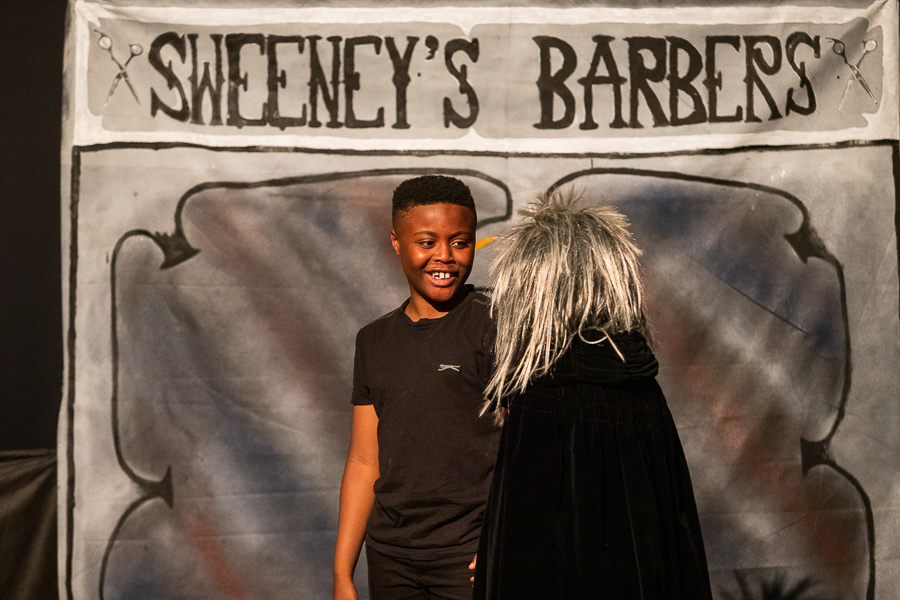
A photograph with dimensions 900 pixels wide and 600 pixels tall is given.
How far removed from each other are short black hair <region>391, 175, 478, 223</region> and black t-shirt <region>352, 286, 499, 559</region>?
9.3 inches

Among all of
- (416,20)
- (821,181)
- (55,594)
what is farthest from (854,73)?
(55,594)

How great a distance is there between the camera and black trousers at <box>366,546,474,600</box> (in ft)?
4.70

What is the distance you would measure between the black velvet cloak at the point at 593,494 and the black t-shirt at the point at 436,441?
20 centimetres

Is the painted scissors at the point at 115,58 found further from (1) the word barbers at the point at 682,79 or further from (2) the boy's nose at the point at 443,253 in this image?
(2) the boy's nose at the point at 443,253

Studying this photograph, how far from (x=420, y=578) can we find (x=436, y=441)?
0.89 feet

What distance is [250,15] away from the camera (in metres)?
2.34

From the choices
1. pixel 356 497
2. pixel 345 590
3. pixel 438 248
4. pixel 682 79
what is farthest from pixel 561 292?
pixel 682 79

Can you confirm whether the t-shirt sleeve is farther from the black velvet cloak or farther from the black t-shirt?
the black velvet cloak

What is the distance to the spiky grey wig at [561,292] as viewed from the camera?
1.23 metres

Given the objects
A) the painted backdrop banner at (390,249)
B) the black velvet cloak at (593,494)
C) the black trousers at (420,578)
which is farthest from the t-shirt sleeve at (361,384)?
the painted backdrop banner at (390,249)

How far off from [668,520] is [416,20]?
1.78m

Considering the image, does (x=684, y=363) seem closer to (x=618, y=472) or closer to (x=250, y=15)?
(x=618, y=472)

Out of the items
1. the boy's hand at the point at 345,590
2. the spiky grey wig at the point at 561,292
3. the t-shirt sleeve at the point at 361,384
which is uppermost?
the spiky grey wig at the point at 561,292

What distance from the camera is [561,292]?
1238 mm
